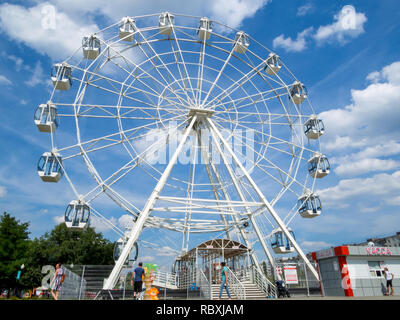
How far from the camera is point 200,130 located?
66.6 feet

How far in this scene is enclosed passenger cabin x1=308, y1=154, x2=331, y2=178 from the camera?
1983 cm

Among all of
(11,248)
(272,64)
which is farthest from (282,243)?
(11,248)

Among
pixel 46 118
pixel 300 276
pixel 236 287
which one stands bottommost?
pixel 236 287

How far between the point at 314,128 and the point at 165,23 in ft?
40.3

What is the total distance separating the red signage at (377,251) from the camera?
14.4 metres

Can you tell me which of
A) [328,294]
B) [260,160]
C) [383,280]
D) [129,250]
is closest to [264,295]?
[328,294]

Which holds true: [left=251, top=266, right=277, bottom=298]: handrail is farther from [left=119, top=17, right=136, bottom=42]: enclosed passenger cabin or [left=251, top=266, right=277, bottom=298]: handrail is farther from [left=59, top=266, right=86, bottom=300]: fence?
[left=119, top=17, right=136, bottom=42]: enclosed passenger cabin

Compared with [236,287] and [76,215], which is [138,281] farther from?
[76,215]

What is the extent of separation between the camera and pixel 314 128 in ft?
66.9

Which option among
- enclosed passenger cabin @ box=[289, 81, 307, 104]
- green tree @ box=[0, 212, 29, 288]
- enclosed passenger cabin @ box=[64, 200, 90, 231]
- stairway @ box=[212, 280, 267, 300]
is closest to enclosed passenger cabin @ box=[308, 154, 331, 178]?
enclosed passenger cabin @ box=[289, 81, 307, 104]

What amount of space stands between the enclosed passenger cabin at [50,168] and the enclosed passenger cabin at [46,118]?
147 cm

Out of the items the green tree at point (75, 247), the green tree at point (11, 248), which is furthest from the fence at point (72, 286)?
the green tree at point (75, 247)

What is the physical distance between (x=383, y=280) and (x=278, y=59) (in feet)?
50.4
